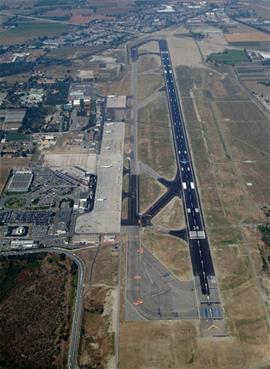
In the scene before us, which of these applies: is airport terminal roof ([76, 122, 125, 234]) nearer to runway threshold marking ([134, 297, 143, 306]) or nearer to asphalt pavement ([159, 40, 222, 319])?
asphalt pavement ([159, 40, 222, 319])

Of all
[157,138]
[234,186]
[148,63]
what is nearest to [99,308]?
[234,186]

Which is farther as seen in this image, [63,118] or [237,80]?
[237,80]

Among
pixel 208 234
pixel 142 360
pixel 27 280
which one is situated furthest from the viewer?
pixel 208 234

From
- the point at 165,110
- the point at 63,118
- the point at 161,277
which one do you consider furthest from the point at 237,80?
the point at 161,277

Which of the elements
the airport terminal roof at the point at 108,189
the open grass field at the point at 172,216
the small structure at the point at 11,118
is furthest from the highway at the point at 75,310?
the small structure at the point at 11,118

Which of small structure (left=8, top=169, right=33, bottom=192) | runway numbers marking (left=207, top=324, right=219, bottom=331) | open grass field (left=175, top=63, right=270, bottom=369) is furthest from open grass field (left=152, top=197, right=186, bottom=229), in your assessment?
small structure (left=8, top=169, right=33, bottom=192)

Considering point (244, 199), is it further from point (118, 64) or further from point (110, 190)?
point (118, 64)
